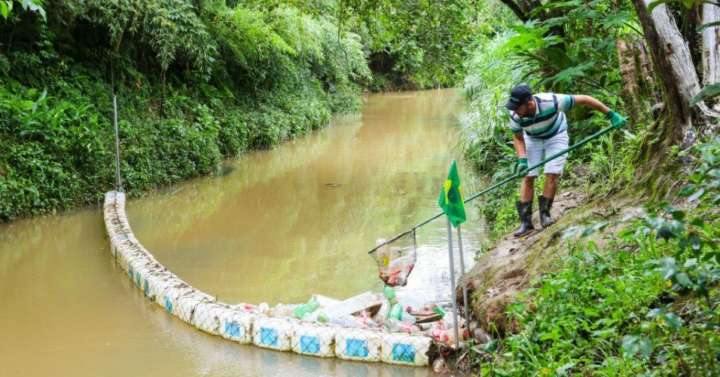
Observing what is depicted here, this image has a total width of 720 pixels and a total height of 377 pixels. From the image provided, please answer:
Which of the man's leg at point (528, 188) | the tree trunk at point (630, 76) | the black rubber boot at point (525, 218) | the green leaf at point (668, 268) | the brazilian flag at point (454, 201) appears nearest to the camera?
the green leaf at point (668, 268)

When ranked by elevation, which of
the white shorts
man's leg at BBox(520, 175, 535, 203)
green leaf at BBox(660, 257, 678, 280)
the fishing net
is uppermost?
green leaf at BBox(660, 257, 678, 280)

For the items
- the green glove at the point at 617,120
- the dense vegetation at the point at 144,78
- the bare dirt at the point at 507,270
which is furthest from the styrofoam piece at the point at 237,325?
the dense vegetation at the point at 144,78

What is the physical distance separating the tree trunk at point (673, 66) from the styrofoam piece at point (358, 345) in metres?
2.64

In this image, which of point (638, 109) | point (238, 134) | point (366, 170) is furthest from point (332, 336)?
point (238, 134)

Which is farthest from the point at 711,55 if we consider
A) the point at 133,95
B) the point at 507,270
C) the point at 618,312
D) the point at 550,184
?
the point at 133,95

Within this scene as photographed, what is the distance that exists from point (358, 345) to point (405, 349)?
374 millimetres

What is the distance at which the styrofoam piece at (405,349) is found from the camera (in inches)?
198

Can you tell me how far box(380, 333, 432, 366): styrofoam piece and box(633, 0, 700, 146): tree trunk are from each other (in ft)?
7.72

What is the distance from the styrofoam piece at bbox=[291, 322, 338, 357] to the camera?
17.4 ft

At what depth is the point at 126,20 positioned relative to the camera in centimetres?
1172

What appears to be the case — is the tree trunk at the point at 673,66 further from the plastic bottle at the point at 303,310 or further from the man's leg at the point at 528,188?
the plastic bottle at the point at 303,310

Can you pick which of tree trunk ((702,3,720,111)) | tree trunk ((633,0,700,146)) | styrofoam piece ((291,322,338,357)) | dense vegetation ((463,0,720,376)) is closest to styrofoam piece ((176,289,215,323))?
styrofoam piece ((291,322,338,357))

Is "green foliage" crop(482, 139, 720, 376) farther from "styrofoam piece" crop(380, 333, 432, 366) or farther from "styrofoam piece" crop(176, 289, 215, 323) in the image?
"styrofoam piece" crop(176, 289, 215, 323)

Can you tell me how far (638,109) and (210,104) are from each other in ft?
35.4
